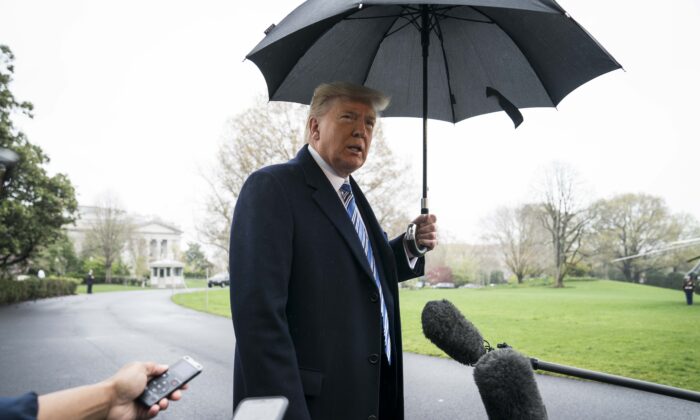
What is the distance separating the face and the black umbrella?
49 cm

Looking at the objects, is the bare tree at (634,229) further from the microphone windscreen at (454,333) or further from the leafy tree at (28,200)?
the leafy tree at (28,200)

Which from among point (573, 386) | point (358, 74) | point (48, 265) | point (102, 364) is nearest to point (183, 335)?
point (102, 364)

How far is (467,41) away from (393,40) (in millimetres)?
459

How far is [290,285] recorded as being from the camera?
183 cm

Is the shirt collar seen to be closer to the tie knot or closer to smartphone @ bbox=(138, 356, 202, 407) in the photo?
the tie knot

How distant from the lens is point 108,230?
49.0 m

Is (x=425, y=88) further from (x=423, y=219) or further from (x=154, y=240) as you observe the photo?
(x=154, y=240)

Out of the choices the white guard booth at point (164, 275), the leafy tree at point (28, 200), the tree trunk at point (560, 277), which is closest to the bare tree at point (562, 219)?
the tree trunk at point (560, 277)

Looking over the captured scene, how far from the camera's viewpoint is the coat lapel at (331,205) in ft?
6.25

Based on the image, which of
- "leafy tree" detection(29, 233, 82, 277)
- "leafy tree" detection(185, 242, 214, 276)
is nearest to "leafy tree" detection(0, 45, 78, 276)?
"leafy tree" detection(29, 233, 82, 277)

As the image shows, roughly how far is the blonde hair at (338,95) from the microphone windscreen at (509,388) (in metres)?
1.40

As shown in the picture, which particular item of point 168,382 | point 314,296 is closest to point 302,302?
point 314,296

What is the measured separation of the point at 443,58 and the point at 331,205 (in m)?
1.49

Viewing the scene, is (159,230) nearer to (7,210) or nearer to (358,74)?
(7,210)
